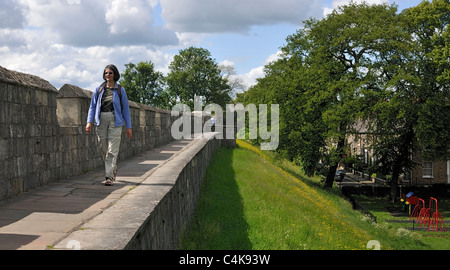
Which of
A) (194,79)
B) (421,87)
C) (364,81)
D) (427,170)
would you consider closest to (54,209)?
(364,81)

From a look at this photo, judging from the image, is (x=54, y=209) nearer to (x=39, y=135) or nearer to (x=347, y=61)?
(x=39, y=135)

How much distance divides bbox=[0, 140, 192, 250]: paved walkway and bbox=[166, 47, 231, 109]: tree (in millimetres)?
59612

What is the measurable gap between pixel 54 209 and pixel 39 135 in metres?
1.80

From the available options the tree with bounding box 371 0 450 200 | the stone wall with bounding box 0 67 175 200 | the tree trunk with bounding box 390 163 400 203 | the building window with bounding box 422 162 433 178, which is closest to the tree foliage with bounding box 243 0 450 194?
the tree with bounding box 371 0 450 200

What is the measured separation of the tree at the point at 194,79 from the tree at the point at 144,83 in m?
2.04

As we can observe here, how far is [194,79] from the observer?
219ft

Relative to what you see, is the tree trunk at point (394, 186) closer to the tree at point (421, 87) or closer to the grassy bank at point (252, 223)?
the tree at point (421, 87)

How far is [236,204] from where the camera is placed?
37.8 ft

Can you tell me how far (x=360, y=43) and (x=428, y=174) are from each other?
764 inches

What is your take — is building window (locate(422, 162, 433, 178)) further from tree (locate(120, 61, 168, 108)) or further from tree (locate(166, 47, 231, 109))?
tree (locate(120, 61, 168, 108))

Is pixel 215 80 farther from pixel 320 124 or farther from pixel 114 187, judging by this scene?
pixel 114 187

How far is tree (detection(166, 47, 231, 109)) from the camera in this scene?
219 ft
